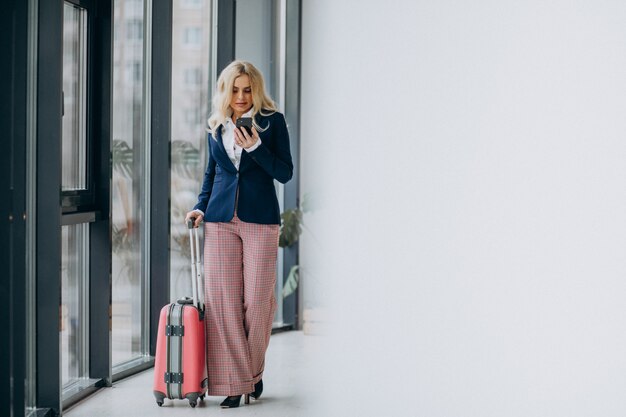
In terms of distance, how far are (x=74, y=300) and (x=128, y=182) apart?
2.12 ft

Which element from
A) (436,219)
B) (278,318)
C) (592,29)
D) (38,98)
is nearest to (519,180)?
(436,219)

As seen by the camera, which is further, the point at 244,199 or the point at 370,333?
the point at 370,333

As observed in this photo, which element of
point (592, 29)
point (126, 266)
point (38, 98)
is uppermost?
point (592, 29)

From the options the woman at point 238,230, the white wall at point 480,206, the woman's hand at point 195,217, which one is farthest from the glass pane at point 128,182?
the white wall at point 480,206

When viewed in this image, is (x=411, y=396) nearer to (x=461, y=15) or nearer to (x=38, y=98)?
(x=461, y=15)

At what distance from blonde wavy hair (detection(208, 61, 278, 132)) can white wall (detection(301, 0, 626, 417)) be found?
338mm

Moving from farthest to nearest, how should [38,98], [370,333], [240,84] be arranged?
[370,333]
[240,84]
[38,98]

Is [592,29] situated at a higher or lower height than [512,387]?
higher

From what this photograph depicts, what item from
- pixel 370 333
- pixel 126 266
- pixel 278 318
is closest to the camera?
pixel 370 333

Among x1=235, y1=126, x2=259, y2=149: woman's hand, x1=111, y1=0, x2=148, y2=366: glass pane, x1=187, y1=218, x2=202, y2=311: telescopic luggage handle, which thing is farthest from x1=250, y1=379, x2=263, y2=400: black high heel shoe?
x1=235, y1=126, x2=259, y2=149: woman's hand

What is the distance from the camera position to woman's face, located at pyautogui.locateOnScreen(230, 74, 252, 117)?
3.12 metres

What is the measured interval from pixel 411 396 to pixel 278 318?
190 centimetres

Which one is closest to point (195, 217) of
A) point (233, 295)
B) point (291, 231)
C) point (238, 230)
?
point (238, 230)

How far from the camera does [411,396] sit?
10.4 ft
